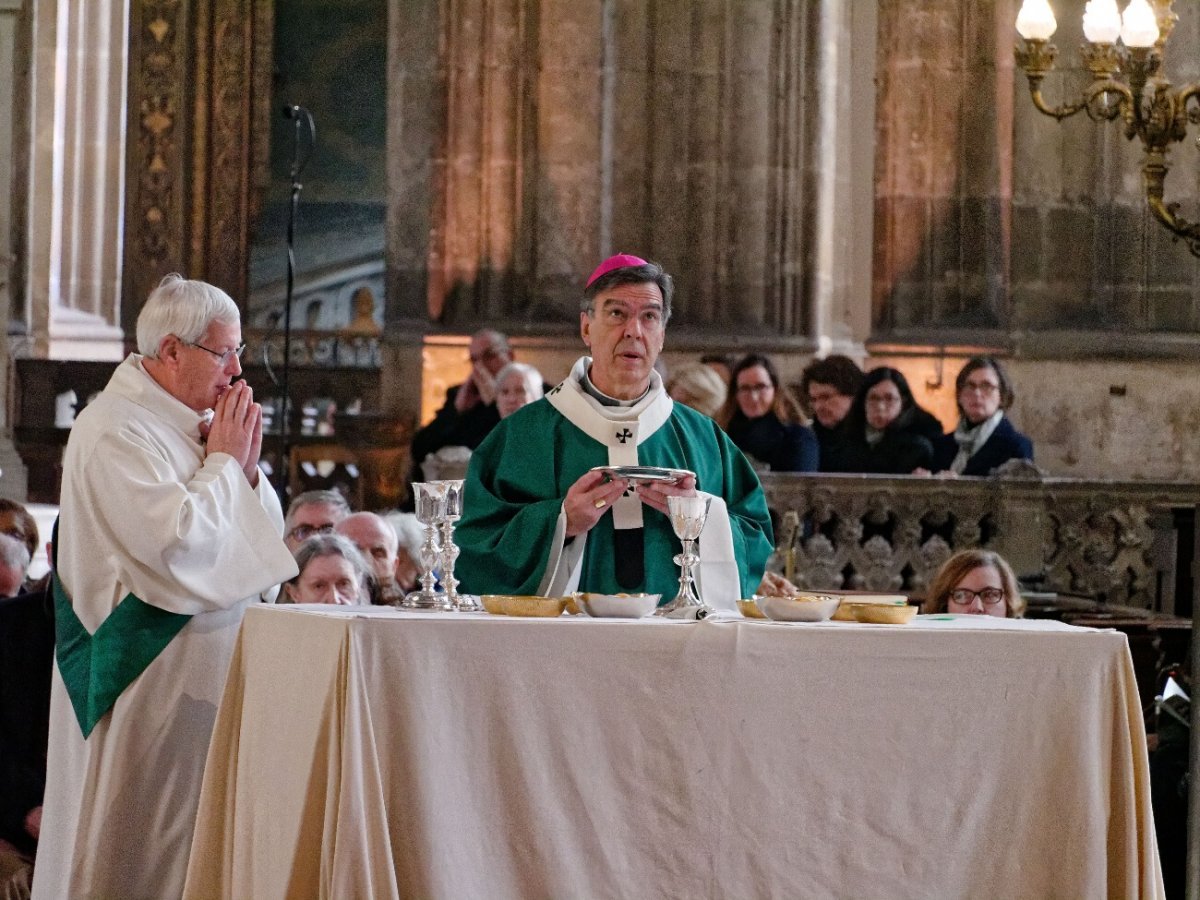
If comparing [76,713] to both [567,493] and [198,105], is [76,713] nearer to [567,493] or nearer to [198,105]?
[567,493]

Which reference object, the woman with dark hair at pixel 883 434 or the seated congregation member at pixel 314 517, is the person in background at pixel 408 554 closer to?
the seated congregation member at pixel 314 517

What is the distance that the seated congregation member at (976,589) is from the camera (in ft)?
19.8

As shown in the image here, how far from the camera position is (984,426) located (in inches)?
395

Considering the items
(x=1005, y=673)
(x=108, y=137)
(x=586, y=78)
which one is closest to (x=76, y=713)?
(x=1005, y=673)

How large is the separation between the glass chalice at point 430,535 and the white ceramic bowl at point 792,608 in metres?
0.66

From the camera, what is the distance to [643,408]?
16.9 feet

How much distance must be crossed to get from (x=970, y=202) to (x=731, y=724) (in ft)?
30.5

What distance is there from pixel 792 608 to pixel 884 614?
0.61 feet

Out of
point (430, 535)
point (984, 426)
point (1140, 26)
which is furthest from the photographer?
point (984, 426)

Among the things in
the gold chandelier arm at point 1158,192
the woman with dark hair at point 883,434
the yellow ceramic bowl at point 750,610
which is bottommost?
the yellow ceramic bowl at point 750,610

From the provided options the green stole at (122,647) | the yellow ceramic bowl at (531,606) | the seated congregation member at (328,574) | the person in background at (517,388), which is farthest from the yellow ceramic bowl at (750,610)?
the person in background at (517,388)

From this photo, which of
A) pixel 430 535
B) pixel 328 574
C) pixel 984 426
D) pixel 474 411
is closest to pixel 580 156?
pixel 474 411

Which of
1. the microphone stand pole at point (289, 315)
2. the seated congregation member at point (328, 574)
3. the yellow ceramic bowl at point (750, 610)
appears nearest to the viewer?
the yellow ceramic bowl at point (750, 610)

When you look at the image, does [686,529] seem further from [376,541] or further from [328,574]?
[376,541]
